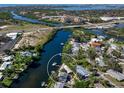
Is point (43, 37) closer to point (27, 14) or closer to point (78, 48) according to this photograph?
point (78, 48)

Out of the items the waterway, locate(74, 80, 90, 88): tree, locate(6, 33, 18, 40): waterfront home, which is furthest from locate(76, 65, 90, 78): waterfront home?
locate(6, 33, 18, 40): waterfront home

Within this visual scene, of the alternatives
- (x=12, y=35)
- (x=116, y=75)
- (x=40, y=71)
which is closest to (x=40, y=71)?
(x=40, y=71)

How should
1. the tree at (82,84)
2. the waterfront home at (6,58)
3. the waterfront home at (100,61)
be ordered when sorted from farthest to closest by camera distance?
the waterfront home at (6,58), the waterfront home at (100,61), the tree at (82,84)

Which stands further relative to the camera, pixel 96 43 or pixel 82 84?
pixel 96 43

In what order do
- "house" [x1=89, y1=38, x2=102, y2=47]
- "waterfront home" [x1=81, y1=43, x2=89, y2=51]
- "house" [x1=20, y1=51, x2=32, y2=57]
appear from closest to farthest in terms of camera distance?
"house" [x1=20, y1=51, x2=32, y2=57] → "waterfront home" [x1=81, y1=43, x2=89, y2=51] → "house" [x1=89, y1=38, x2=102, y2=47]

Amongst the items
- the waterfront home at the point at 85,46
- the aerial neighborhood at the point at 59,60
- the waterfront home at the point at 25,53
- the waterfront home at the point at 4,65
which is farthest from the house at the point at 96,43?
the waterfront home at the point at 4,65

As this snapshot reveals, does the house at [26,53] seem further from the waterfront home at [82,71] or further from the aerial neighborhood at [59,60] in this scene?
the waterfront home at [82,71]

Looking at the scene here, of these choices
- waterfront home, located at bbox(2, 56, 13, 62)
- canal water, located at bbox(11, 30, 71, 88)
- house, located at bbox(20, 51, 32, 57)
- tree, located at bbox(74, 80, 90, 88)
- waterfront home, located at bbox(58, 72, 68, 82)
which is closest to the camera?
tree, located at bbox(74, 80, 90, 88)

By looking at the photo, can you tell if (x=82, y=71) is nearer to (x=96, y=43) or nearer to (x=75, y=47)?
(x=75, y=47)

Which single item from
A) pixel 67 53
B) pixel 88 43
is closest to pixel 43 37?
pixel 88 43

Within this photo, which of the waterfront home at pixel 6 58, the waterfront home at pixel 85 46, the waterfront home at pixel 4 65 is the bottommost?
the waterfront home at pixel 85 46

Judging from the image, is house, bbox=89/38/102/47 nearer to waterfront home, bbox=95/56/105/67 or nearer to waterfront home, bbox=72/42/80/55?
waterfront home, bbox=72/42/80/55
